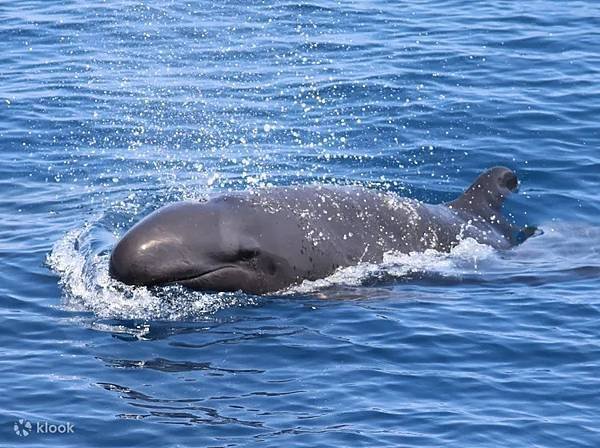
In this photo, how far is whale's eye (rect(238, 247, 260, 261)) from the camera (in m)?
17.1

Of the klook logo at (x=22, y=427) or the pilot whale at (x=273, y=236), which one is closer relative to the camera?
the klook logo at (x=22, y=427)

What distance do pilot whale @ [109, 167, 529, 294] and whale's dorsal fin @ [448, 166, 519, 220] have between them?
0.53 meters

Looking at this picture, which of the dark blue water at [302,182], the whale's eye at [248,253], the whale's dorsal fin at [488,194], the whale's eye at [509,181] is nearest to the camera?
the dark blue water at [302,182]

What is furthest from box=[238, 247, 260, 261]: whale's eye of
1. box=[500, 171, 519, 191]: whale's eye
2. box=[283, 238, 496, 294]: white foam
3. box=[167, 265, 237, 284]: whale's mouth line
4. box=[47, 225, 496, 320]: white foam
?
box=[500, 171, 519, 191]: whale's eye

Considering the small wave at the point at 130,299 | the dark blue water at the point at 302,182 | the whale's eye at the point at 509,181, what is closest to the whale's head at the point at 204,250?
the small wave at the point at 130,299

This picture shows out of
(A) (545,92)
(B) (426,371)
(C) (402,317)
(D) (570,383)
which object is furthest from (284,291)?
(A) (545,92)

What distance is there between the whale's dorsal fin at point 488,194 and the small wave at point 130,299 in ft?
14.1

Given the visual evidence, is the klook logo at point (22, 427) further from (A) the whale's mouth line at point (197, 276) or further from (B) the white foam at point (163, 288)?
(A) the whale's mouth line at point (197, 276)

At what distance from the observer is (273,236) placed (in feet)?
57.2

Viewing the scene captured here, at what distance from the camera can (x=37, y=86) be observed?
1118 inches

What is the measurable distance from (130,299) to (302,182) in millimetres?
6311

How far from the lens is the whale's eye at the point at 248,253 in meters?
17.1

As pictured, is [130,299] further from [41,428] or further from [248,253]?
[41,428]

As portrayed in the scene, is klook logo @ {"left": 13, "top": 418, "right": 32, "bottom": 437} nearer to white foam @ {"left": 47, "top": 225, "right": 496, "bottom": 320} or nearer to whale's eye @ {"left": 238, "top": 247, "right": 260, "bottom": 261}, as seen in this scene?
white foam @ {"left": 47, "top": 225, "right": 496, "bottom": 320}
